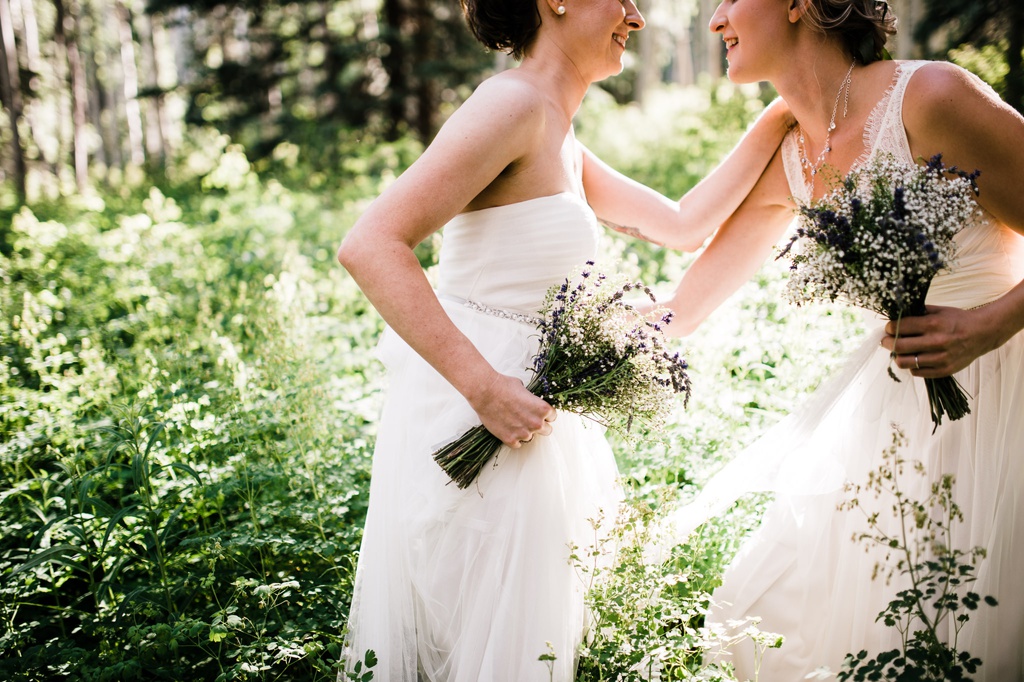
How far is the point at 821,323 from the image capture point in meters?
4.02

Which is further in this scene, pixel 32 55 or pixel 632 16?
pixel 32 55

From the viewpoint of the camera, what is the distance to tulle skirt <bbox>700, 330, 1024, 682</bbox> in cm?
224

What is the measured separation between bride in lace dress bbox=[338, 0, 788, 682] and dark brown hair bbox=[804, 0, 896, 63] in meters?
0.64

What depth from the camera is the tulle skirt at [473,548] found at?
2.25 metres

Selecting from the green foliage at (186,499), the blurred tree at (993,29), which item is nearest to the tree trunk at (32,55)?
the green foliage at (186,499)

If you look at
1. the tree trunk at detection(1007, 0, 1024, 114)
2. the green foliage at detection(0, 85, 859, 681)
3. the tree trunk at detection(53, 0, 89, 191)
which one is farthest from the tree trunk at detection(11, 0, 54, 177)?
the tree trunk at detection(1007, 0, 1024, 114)

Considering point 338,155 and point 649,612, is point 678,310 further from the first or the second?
point 338,155

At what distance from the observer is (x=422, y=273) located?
6.98ft

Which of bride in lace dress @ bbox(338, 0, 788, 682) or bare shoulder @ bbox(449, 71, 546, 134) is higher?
bare shoulder @ bbox(449, 71, 546, 134)

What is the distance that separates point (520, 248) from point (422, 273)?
39 centimetres

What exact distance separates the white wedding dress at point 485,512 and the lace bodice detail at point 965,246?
1000mm

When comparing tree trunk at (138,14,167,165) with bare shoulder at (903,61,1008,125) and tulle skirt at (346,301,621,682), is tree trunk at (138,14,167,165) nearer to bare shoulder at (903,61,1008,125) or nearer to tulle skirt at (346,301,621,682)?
tulle skirt at (346,301,621,682)

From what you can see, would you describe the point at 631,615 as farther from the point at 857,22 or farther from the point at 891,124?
the point at 857,22

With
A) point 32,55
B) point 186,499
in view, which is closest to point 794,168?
point 186,499
